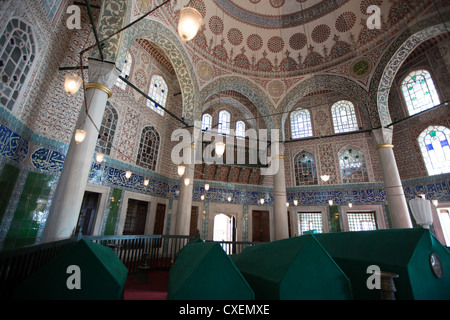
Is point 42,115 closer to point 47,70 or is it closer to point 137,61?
point 47,70

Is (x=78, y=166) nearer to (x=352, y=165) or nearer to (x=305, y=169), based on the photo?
(x=305, y=169)

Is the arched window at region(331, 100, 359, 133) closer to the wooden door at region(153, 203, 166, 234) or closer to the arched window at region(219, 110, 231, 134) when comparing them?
the arched window at region(219, 110, 231, 134)

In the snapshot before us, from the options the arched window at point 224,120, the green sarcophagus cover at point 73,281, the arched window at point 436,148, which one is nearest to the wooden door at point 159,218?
the arched window at point 224,120

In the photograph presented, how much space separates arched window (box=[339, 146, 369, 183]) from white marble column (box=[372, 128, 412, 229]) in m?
3.35

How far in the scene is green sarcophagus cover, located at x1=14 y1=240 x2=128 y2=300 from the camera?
1251 mm

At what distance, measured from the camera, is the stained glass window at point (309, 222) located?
10.5 metres

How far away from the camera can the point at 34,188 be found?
16.4ft

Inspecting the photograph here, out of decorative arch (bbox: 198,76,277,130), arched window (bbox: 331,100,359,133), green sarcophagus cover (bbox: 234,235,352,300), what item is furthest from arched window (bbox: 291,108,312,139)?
green sarcophagus cover (bbox: 234,235,352,300)

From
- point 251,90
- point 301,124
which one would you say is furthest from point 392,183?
point 251,90

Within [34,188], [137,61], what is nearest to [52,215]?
[34,188]

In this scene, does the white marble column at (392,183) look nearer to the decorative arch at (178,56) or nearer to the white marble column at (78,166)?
the decorative arch at (178,56)

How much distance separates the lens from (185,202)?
740 cm

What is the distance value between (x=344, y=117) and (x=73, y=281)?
13.3 meters
